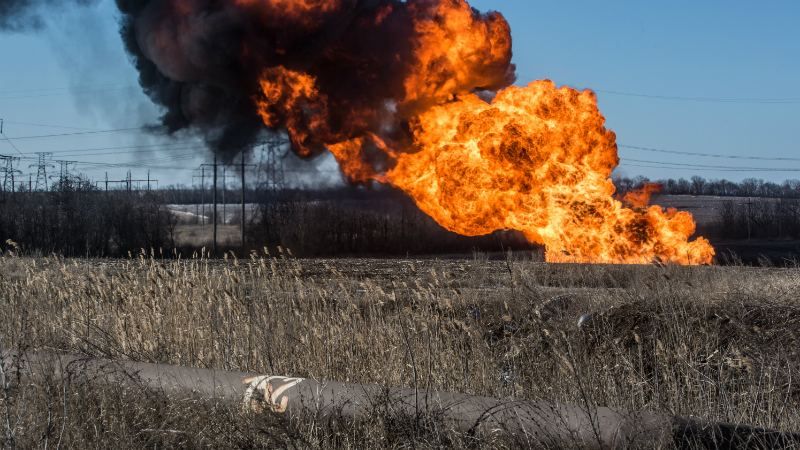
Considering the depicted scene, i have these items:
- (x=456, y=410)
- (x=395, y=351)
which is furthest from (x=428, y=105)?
(x=456, y=410)

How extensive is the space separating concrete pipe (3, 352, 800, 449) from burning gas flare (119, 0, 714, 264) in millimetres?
18265

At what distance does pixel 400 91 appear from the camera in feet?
80.3

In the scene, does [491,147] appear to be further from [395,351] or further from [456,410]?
[456,410]

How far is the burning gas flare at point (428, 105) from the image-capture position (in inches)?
936

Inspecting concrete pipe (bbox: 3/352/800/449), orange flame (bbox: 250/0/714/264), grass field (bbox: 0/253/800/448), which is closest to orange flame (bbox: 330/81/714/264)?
orange flame (bbox: 250/0/714/264)

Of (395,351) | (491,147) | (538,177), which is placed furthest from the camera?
(538,177)

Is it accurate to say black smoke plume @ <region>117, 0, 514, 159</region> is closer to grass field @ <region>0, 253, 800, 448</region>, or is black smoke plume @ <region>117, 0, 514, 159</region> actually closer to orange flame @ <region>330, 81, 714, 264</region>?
orange flame @ <region>330, 81, 714, 264</region>

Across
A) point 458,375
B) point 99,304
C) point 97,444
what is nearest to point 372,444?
point 97,444

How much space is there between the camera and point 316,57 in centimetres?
2441

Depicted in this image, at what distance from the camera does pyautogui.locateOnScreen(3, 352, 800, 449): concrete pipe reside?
15.6 feet

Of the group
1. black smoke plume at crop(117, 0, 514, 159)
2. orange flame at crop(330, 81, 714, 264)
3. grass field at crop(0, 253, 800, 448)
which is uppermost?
black smoke plume at crop(117, 0, 514, 159)

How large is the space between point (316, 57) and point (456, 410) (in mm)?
20236

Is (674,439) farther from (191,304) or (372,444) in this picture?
(191,304)

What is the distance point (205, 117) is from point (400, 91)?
6669 mm
